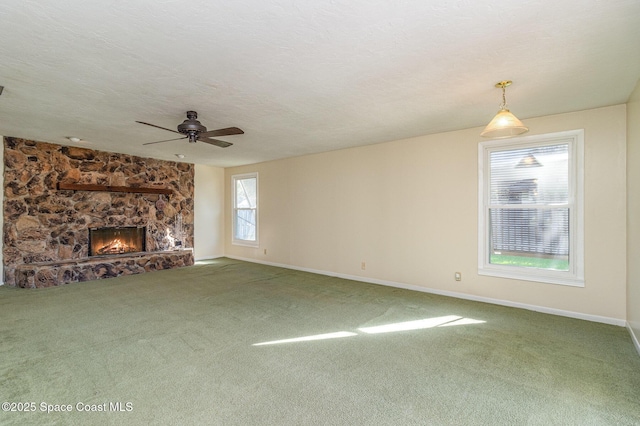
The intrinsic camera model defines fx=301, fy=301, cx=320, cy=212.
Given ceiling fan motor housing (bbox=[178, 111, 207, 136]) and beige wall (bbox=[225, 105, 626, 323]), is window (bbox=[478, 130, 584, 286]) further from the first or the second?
ceiling fan motor housing (bbox=[178, 111, 207, 136])

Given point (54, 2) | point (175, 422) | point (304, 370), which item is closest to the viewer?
point (54, 2)

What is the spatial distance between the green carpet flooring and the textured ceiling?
2417 millimetres

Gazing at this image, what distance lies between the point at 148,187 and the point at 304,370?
6033 millimetres

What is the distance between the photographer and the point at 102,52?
221 cm

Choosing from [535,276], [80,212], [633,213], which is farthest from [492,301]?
[80,212]

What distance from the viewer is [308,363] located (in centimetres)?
248

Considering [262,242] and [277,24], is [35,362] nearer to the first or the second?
[277,24]

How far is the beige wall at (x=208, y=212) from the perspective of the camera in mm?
7736

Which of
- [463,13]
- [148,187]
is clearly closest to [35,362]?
[463,13]

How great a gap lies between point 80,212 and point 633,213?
8.21m

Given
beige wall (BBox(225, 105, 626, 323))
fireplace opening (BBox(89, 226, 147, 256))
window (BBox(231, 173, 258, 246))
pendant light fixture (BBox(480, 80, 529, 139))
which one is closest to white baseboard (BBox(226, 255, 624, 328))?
beige wall (BBox(225, 105, 626, 323))

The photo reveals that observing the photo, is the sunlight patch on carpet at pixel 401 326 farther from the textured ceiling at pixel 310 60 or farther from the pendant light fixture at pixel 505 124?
the textured ceiling at pixel 310 60

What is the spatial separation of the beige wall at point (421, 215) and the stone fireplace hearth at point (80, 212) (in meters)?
2.20

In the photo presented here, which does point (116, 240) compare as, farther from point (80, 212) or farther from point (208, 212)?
point (208, 212)
